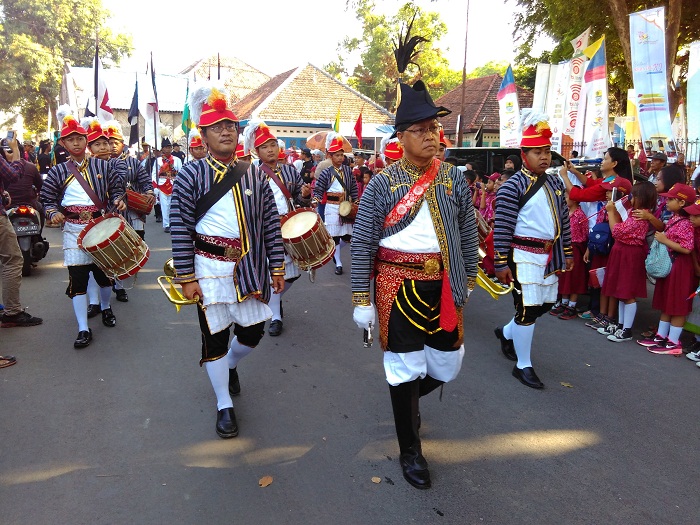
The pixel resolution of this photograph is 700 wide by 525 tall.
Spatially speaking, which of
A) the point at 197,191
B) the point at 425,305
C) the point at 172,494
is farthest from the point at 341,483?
the point at 197,191

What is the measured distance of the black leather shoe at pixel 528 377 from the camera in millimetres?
4590

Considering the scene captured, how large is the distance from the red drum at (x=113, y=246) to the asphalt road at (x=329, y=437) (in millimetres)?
914

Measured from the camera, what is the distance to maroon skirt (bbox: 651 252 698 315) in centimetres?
552

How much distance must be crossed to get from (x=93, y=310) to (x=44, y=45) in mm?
38569

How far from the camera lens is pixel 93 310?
649cm

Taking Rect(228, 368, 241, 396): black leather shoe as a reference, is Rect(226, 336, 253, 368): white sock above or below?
above

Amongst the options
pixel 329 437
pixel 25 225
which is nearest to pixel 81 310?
pixel 329 437

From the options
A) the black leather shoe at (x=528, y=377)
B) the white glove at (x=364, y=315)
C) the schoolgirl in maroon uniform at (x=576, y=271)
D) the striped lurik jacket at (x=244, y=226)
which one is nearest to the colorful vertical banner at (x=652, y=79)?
the schoolgirl in maroon uniform at (x=576, y=271)

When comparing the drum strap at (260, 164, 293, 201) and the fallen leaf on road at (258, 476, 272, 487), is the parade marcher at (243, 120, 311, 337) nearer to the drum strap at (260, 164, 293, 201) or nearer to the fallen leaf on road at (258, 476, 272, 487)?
the drum strap at (260, 164, 293, 201)

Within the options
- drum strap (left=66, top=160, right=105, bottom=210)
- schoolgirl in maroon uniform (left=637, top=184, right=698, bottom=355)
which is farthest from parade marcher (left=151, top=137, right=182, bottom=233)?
schoolgirl in maroon uniform (left=637, top=184, right=698, bottom=355)

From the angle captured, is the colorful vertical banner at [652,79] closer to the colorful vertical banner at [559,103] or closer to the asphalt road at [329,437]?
the colorful vertical banner at [559,103]

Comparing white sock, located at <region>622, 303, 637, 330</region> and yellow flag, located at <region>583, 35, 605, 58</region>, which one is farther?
yellow flag, located at <region>583, 35, 605, 58</region>

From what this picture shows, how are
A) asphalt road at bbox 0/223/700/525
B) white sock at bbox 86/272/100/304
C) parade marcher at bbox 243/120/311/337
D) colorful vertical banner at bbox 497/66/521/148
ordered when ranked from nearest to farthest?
1. asphalt road at bbox 0/223/700/525
2. parade marcher at bbox 243/120/311/337
3. white sock at bbox 86/272/100/304
4. colorful vertical banner at bbox 497/66/521/148

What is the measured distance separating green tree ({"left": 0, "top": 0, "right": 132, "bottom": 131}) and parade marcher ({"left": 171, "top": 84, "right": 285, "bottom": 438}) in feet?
124
